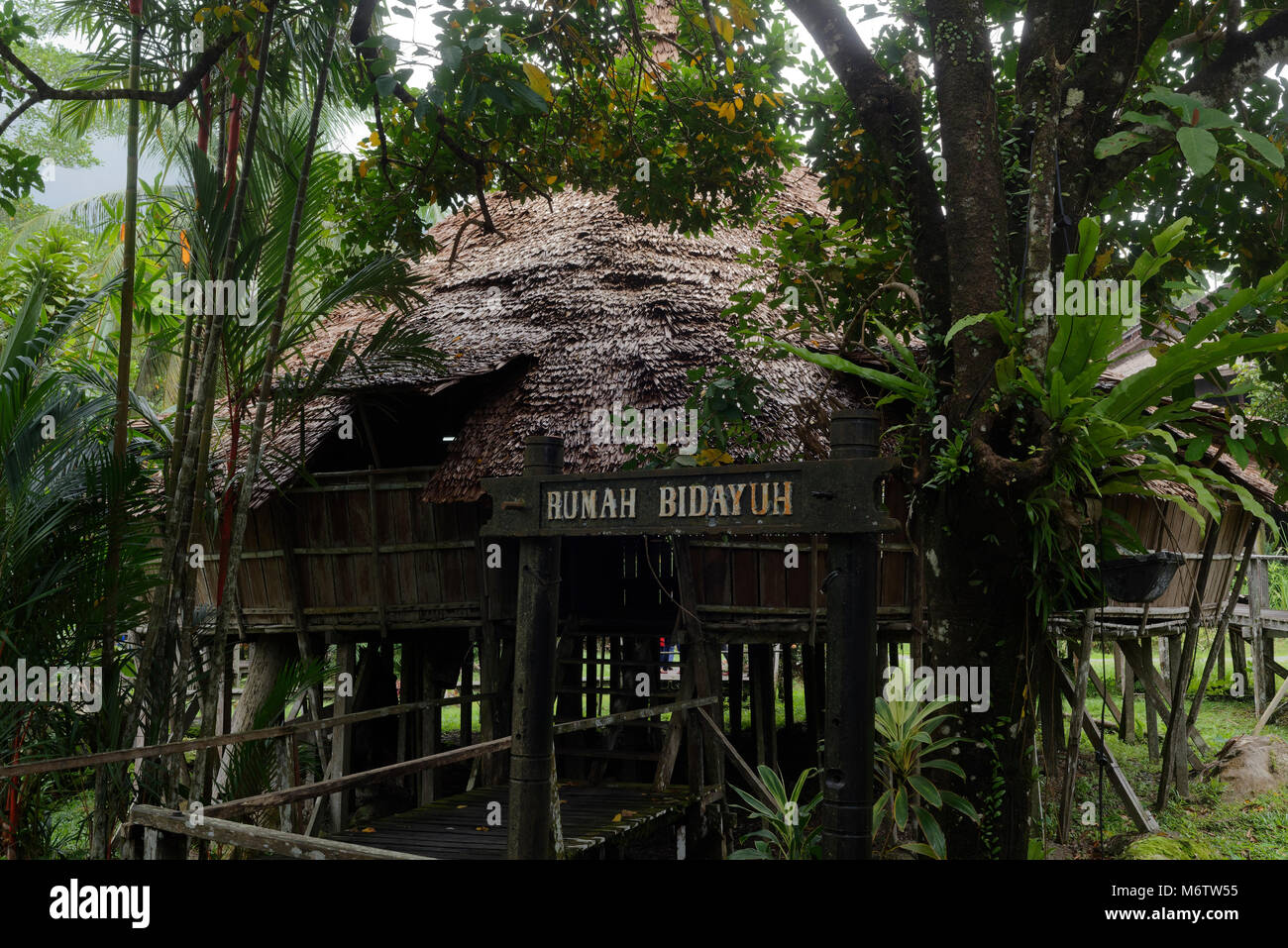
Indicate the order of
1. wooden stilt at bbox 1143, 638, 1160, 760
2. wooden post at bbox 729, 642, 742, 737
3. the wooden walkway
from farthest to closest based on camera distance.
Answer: the wooden walkway → wooden post at bbox 729, 642, 742, 737 → wooden stilt at bbox 1143, 638, 1160, 760

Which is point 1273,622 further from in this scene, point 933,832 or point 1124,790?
point 933,832

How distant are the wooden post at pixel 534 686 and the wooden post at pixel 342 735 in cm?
595

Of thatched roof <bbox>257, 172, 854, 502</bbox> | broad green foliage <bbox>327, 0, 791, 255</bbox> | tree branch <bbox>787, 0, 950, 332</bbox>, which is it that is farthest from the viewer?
thatched roof <bbox>257, 172, 854, 502</bbox>

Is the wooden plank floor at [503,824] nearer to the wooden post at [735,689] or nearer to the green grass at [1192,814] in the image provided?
the wooden post at [735,689]

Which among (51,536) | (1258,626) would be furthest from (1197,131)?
(1258,626)

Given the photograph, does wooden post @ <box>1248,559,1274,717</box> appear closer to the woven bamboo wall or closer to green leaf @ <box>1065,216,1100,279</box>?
the woven bamboo wall

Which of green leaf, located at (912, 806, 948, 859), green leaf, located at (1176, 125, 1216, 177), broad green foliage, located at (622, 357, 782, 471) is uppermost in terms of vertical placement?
green leaf, located at (1176, 125, 1216, 177)

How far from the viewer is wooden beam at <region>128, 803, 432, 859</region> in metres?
3.34

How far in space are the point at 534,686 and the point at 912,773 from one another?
155 cm

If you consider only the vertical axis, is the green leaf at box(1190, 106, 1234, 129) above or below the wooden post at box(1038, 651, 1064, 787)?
above

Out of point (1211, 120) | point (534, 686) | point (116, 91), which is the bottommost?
point (534, 686)

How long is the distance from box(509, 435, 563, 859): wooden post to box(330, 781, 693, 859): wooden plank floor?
2.47m

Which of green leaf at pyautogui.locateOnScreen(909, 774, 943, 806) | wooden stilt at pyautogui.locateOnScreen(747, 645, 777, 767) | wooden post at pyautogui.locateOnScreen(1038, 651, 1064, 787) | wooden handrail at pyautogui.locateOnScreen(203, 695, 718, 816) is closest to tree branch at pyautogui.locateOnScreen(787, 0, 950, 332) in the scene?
green leaf at pyautogui.locateOnScreen(909, 774, 943, 806)

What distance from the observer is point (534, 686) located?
3564mm
